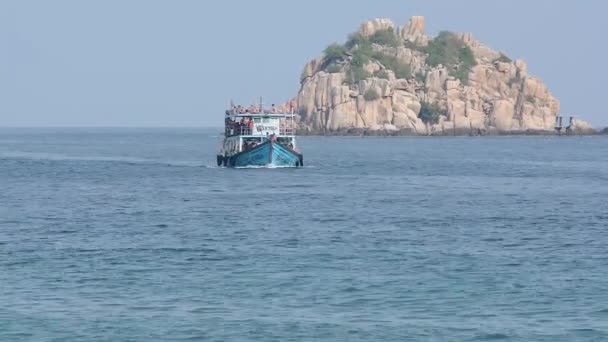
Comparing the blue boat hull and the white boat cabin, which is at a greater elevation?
the white boat cabin

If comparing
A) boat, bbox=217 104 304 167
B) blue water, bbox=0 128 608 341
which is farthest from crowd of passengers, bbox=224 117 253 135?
blue water, bbox=0 128 608 341

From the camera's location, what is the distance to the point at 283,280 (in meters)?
41.2

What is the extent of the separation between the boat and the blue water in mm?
18994

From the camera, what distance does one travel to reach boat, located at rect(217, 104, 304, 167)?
4215 inches

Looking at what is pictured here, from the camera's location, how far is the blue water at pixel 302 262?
113 ft

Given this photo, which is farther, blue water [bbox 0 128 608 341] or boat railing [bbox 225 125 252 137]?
boat railing [bbox 225 125 252 137]

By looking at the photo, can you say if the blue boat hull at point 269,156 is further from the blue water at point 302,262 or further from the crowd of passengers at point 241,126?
the blue water at point 302,262

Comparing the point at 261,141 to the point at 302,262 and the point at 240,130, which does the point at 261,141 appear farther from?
the point at 302,262

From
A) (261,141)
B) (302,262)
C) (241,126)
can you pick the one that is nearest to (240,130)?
(241,126)

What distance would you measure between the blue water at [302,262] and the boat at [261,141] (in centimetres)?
1899

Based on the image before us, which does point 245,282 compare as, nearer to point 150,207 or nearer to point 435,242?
point 435,242

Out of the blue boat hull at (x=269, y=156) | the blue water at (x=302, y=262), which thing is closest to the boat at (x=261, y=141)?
the blue boat hull at (x=269, y=156)

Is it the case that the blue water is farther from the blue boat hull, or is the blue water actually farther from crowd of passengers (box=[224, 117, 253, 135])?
crowd of passengers (box=[224, 117, 253, 135])

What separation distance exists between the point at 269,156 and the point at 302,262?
62513mm
